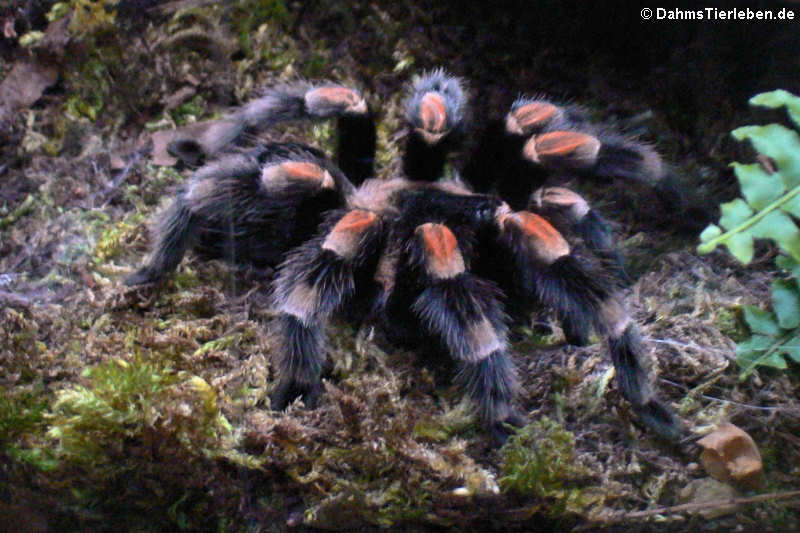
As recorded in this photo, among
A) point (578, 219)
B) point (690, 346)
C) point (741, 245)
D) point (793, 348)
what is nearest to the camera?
point (741, 245)

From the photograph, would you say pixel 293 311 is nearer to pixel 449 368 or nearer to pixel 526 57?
pixel 449 368

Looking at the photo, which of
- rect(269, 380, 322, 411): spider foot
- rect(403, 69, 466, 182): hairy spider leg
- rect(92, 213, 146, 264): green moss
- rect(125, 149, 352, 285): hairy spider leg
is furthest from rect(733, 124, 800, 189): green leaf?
rect(92, 213, 146, 264): green moss

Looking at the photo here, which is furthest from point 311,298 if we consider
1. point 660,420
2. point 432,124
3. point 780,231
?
point 780,231

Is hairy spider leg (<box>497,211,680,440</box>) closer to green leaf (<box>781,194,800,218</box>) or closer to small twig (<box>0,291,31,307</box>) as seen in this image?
green leaf (<box>781,194,800,218</box>)

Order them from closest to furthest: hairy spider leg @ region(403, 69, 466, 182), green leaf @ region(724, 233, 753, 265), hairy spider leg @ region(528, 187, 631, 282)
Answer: green leaf @ region(724, 233, 753, 265) < hairy spider leg @ region(528, 187, 631, 282) < hairy spider leg @ region(403, 69, 466, 182)

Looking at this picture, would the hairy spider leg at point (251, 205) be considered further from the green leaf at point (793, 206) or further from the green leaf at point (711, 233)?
the green leaf at point (793, 206)

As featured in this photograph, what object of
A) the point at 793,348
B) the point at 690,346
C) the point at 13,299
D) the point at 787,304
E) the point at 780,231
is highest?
the point at 780,231

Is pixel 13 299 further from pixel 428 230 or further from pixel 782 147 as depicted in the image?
pixel 782 147

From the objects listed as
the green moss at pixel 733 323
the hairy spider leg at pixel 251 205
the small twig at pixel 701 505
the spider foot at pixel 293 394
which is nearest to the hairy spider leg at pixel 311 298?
the spider foot at pixel 293 394
